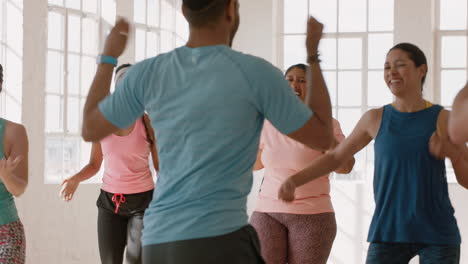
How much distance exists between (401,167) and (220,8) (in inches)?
57.6

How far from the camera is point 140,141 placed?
3.99 meters

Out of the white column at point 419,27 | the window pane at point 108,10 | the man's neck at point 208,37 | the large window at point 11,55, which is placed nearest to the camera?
the man's neck at point 208,37

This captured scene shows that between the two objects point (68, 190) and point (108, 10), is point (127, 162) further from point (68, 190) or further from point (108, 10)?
point (108, 10)

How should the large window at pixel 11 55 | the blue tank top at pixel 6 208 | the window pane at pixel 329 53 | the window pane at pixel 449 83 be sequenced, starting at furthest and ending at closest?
the window pane at pixel 329 53
the window pane at pixel 449 83
the large window at pixel 11 55
the blue tank top at pixel 6 208

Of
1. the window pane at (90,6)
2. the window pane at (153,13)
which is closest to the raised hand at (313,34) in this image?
the window pane at (90,6)

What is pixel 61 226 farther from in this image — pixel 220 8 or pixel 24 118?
pixel 220 8

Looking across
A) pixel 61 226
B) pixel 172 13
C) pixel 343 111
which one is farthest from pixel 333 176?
pixel 61 226

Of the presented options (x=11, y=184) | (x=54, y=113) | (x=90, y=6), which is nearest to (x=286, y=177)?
(x=11, y=184)

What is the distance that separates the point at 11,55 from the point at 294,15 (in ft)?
11.4

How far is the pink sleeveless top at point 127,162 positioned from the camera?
3.96m

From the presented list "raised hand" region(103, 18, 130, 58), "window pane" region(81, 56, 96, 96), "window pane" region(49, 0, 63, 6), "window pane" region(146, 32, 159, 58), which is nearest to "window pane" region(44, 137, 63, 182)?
"window pane" region(81, 56, 96, 96)

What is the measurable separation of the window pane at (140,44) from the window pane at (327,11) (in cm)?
193

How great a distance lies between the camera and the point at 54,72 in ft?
21.1

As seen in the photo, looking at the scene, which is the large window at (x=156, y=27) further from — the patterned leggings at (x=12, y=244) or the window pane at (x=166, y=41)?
the patterned leggings at (x=12, y=244)
